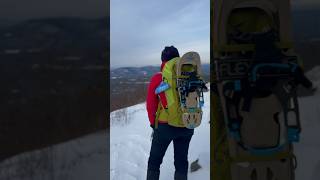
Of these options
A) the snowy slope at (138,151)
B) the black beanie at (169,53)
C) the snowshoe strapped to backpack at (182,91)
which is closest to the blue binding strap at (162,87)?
the snowshoe strapped to backpack at (182,91)

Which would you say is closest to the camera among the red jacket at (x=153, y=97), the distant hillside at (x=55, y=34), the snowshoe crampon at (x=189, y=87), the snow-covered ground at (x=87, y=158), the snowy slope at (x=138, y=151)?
the distant hillside at (x=55, y=34)

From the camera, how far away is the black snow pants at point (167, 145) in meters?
3.91

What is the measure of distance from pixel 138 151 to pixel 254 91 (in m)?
4.40

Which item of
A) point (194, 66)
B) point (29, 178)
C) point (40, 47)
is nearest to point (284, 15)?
point (194, 66)

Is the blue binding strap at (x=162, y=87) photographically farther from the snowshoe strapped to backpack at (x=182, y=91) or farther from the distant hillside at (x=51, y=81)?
the distant hillside at (x=51, y=81)

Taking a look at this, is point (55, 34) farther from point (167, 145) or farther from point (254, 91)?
point (167, 145)

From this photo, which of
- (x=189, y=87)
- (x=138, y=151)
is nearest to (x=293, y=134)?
(x=189, y=87)

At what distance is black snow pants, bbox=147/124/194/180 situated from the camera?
3.91 metres

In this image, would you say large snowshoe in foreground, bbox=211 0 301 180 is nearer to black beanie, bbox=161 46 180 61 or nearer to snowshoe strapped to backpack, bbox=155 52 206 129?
snowshoe strapped to backpack, bbox=155 52 206 129

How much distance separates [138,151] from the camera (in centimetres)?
710

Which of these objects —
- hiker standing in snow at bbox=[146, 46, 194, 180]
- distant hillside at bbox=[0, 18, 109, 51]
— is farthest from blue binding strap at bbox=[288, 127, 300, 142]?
distant hillside at bbox=[0, 18, 109, 51]

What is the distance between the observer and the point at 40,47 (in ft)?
9.30

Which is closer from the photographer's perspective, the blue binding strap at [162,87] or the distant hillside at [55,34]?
the distant hillside at [55,34]

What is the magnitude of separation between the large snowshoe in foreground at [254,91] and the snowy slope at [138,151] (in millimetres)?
2360
